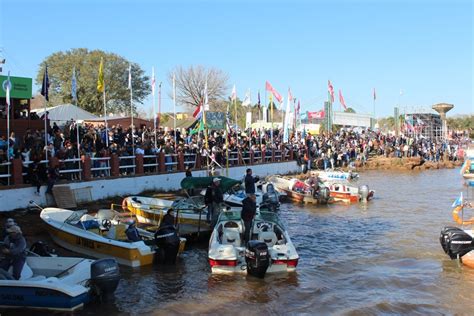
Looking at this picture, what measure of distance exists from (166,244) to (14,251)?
4201 mm

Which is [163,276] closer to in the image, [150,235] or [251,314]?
[150,235]

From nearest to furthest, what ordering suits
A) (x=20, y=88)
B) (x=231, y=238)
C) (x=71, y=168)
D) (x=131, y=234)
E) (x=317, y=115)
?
(x=131, y=234) → (x=231, y=238) → (x=71, y=168) → (x=20, y=88) → (x=317, y=115)

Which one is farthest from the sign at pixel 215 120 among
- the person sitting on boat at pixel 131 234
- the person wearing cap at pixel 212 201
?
the person sitting on boat at pixel 131 234

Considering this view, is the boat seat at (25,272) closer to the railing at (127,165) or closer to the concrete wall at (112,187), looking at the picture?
the concrete wall at (112,187)

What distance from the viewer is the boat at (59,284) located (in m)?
9.95

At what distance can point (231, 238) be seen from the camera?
1411cm

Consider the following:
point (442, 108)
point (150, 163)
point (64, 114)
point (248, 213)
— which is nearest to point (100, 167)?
point (150, 163)

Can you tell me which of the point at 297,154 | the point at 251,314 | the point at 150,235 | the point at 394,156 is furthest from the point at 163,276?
the point at 394,156

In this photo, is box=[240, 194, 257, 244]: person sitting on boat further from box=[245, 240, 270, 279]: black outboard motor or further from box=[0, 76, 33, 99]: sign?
box=[0, 76, 33, 99]: sign

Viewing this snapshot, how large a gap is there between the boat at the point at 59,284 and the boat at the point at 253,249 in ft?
9.49

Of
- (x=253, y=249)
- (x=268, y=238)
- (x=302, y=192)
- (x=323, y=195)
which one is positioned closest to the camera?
(x=253, y=249)

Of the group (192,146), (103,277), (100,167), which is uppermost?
(192,146)

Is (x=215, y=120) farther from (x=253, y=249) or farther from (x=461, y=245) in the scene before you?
(x=461, y=245)

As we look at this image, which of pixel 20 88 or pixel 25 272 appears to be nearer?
pixel 25 272
